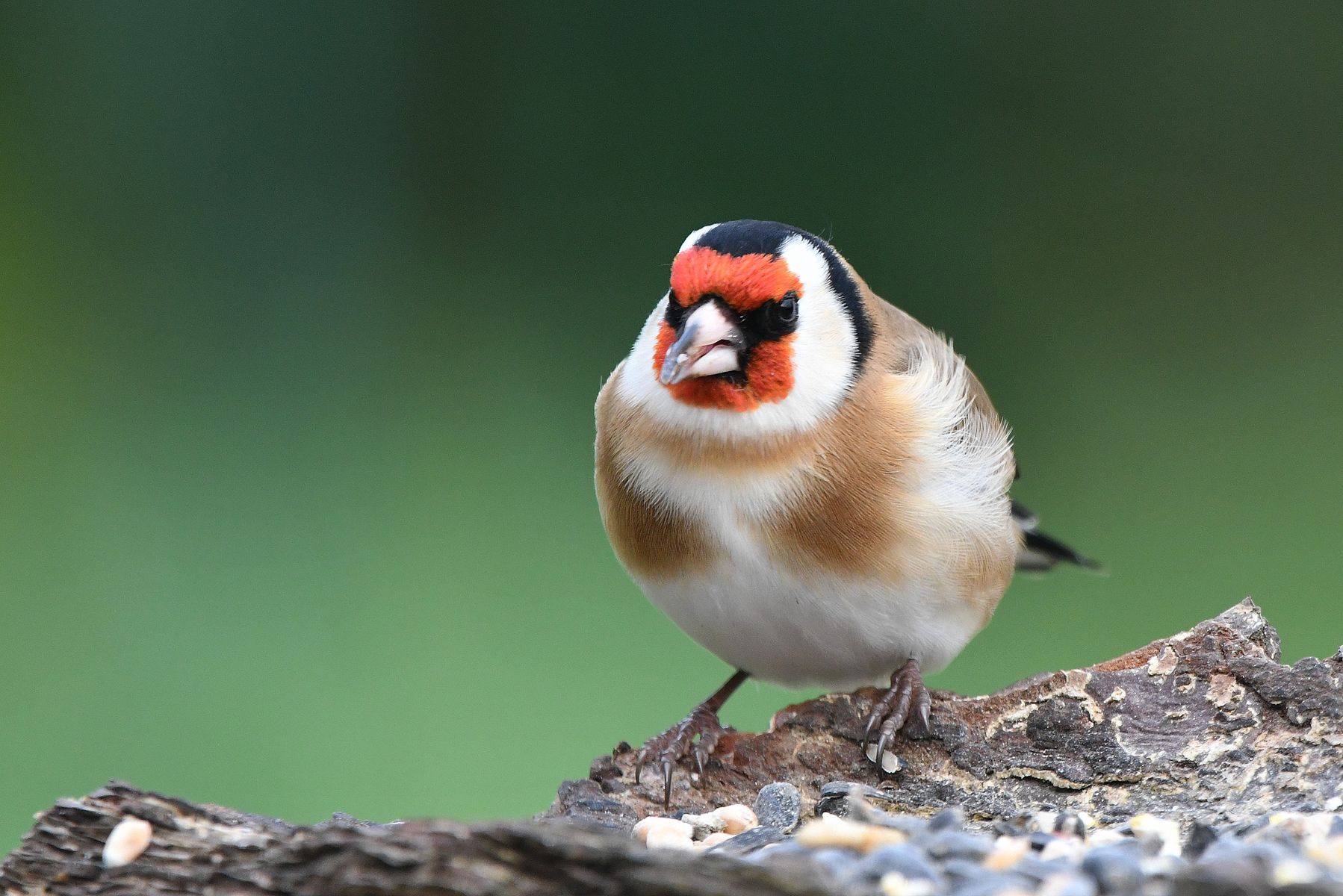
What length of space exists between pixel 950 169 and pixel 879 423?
1.98 metres

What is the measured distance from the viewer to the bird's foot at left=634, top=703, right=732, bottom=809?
2.13 meters

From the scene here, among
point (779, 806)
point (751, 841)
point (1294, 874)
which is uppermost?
point (779, 806)

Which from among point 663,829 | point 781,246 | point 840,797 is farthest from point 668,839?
point 781,246

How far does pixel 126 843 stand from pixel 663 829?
660 mm

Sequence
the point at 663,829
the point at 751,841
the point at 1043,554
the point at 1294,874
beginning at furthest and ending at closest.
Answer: the point at 1043,554 → the point at 663,829 → the point at 751,841 → the point at 1294,874

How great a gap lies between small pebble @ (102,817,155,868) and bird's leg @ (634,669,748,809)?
2.62 feet

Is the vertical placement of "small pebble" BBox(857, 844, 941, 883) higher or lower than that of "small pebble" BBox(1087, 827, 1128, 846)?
lower

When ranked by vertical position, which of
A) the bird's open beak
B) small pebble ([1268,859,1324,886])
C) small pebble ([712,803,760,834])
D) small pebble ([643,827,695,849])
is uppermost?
the bird's open beak

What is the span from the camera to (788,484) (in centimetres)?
210

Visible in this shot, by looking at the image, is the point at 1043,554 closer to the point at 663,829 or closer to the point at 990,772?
the point at 990,772

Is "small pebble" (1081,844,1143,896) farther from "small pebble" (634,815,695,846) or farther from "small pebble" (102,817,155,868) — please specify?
"small pebble" (102,817,155,868)

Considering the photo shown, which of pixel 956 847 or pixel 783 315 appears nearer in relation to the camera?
pixel 956 847

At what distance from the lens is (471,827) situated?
1306 mm

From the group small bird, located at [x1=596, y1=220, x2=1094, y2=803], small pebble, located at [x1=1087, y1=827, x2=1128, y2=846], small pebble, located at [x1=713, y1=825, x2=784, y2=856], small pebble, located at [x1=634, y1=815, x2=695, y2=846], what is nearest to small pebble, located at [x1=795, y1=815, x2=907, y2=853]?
small pebble, located at [x1=713, y1=825, x2=784, y2=856]
